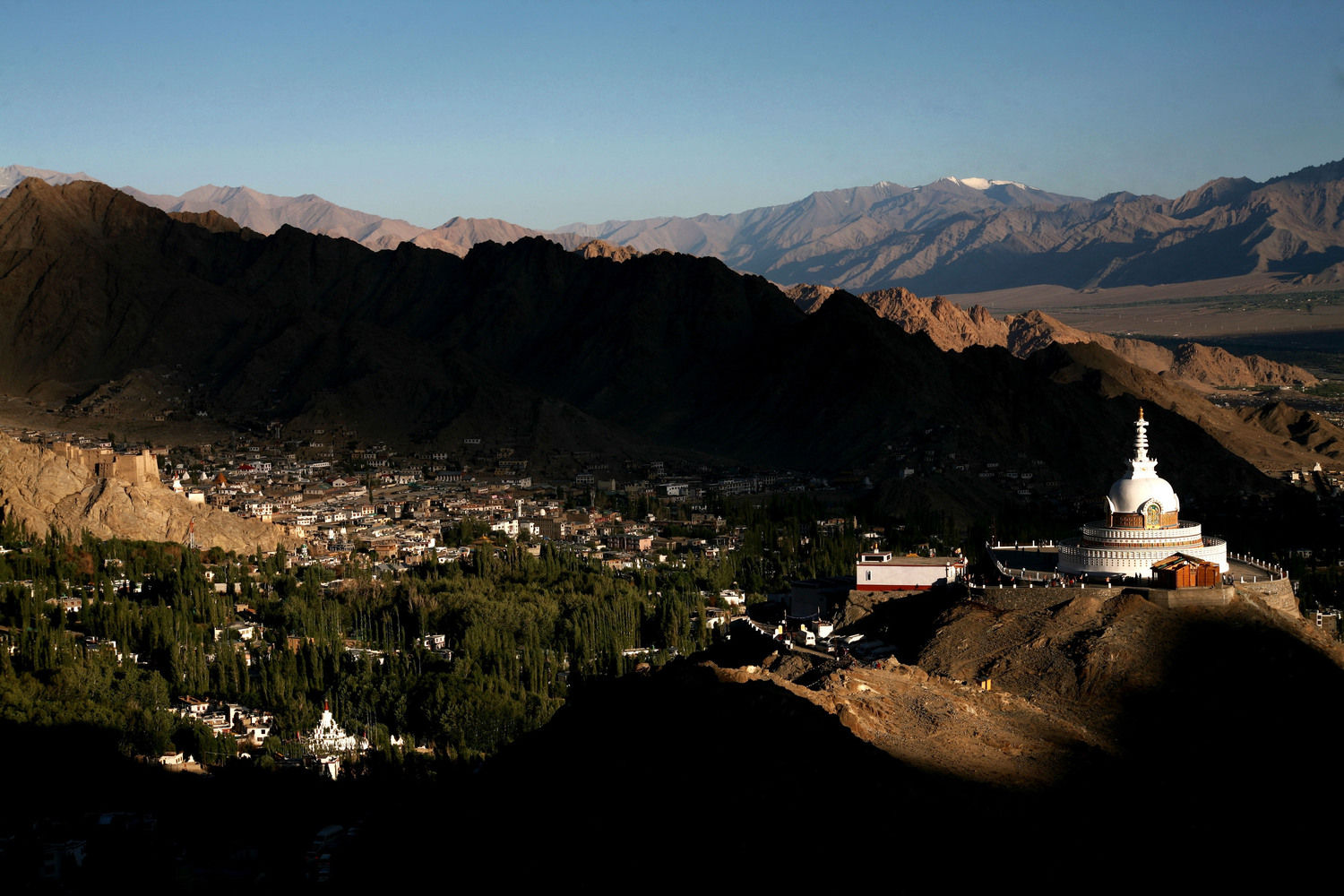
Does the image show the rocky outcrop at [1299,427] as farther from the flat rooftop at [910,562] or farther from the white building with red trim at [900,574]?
the white building with red trim at [900,574]

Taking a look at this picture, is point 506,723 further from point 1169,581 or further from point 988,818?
point 988,818

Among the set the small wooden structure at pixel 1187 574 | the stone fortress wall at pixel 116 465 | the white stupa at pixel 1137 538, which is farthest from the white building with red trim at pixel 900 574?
the stone fortress wall at pixel 116 465

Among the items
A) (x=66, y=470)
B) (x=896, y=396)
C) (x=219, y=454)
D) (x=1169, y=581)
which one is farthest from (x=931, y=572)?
(x=219, y=454)

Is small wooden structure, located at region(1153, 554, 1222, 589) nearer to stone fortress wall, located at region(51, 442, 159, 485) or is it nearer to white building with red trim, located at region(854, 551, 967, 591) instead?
white building with red trim, located at region(854, 551, 967, 591)

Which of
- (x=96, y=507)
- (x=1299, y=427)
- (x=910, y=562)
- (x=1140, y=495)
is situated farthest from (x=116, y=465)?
(x=1299, y=427)

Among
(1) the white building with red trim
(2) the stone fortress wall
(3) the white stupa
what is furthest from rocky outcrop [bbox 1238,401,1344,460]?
(3) the white stupa
